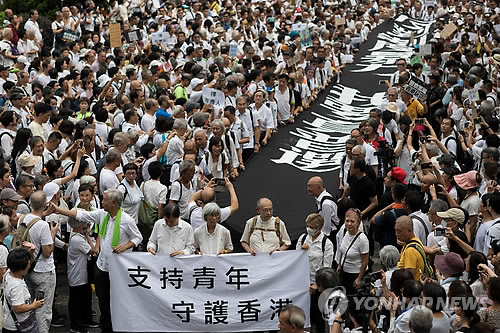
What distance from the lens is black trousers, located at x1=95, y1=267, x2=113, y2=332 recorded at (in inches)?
341

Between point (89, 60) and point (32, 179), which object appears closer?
point (32, 179)

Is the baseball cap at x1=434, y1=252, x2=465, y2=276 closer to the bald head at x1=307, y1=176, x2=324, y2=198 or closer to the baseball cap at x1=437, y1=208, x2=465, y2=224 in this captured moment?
the baseball cap at x1=437, y1=208, x2=465, y2=224

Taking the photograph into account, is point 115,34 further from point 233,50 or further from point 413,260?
point 413,260

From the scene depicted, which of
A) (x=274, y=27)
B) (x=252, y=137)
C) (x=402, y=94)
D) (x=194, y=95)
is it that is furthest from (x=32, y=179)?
(x=274, y=27)

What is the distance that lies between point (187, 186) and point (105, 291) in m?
1.66

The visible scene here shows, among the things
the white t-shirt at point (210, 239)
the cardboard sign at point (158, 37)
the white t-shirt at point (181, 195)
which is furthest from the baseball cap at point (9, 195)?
the cardboard sign at point (158, 37)

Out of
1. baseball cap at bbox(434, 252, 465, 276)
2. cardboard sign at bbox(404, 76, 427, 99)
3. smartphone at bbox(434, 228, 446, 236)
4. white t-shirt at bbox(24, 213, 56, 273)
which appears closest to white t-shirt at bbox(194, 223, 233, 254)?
white t-shirt at bbox(24, 213, 56, 273)

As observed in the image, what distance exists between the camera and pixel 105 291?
8.70m

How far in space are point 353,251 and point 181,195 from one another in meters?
2.23

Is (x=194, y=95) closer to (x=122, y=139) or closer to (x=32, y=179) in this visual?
(x=122, y=139)

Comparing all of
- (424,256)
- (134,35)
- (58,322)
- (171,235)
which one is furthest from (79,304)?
(134,35)

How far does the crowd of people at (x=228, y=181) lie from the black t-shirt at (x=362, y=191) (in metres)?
0.02

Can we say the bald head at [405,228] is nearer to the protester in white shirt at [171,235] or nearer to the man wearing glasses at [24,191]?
the protester in white shirt at [171,235]

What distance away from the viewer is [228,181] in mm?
9336
